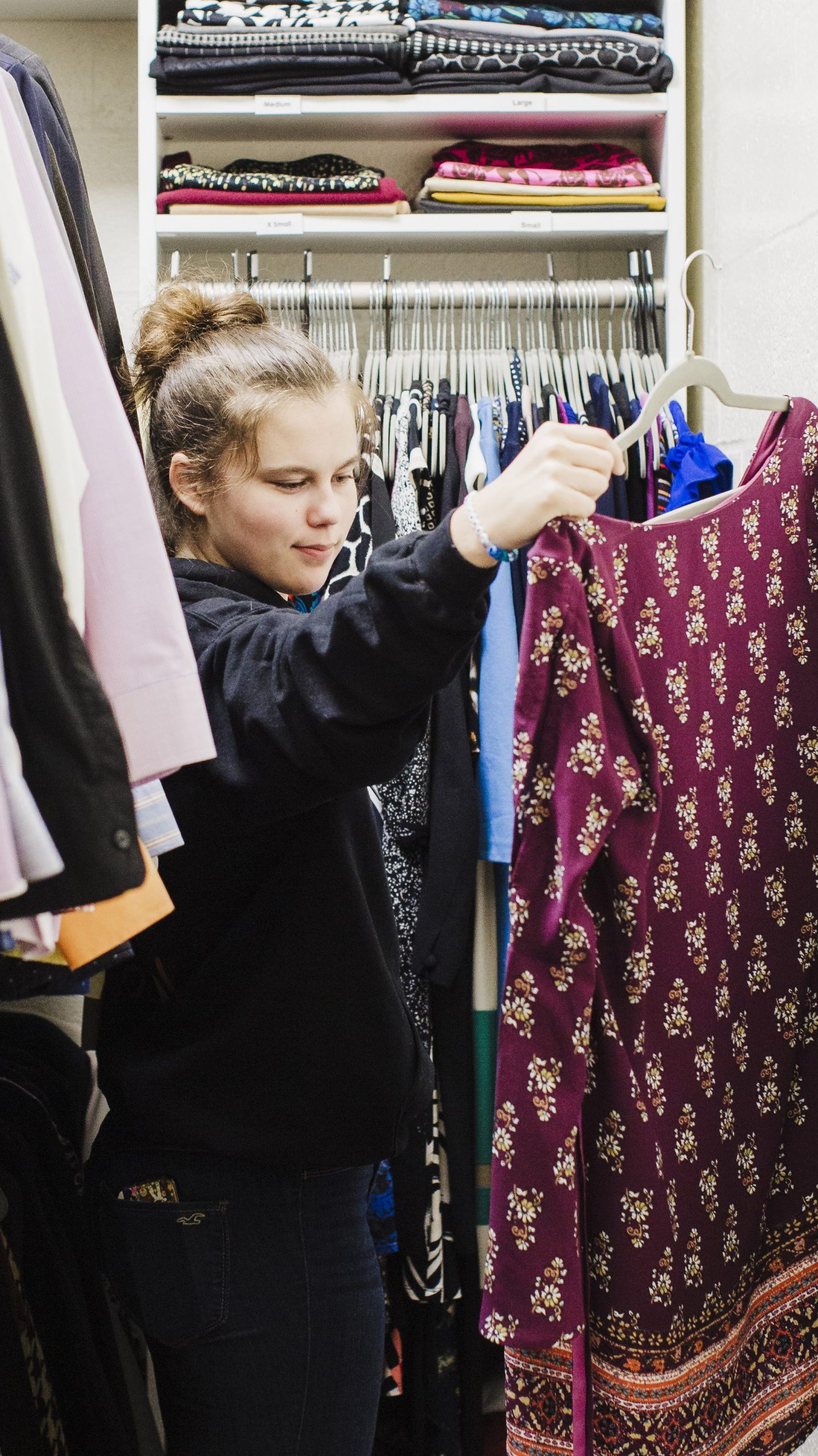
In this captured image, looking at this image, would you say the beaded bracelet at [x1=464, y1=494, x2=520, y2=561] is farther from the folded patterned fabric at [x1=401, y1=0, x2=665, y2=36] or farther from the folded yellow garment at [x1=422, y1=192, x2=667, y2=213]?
the folded patterned fabric at [x1=401, y1=0, x2=665, y2=36]

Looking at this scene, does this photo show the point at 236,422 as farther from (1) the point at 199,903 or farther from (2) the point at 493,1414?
(2) the point at 493,1414

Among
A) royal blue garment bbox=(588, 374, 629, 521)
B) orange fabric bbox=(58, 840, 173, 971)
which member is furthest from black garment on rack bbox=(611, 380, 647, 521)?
orange fabric bbox=(58, 840, 173, 971)

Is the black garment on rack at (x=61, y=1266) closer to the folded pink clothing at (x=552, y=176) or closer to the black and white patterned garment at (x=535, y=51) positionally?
the folded pink clothing at (x=552, y=176)

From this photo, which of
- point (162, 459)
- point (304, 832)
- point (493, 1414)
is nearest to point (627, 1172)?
point (304, 832)

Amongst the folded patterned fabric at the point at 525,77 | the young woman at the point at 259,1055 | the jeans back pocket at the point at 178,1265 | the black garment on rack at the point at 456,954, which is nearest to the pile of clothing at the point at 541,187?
the folded patterned fabric at the point at 525,77

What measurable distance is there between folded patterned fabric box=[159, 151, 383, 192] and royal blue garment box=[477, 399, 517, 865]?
547 mm

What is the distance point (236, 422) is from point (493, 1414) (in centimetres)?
179

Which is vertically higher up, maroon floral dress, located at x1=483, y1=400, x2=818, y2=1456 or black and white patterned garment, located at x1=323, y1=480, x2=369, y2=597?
black and white patterned garment, located at x1=323, y1=480, x2=369, y2=597

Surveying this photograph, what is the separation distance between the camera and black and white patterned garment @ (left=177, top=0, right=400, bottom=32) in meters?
1.77

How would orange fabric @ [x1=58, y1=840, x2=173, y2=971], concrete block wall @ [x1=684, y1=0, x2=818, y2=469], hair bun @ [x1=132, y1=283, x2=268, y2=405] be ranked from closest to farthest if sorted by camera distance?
orange fabric @ [x1=58, y1=840, x2=173, y2=971] < hair bun @ [x1=132, y1=283, x2=268, y2=405] < concrete block wall @ [x1=684, y1=0, x2=818, y2=469]

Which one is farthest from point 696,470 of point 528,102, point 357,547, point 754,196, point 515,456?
point 528,102

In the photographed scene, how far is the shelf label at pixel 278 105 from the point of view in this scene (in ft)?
5.90

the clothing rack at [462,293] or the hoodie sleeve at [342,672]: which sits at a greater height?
the clothing rack at [462,293]

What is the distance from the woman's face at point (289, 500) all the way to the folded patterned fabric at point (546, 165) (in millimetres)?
1048
